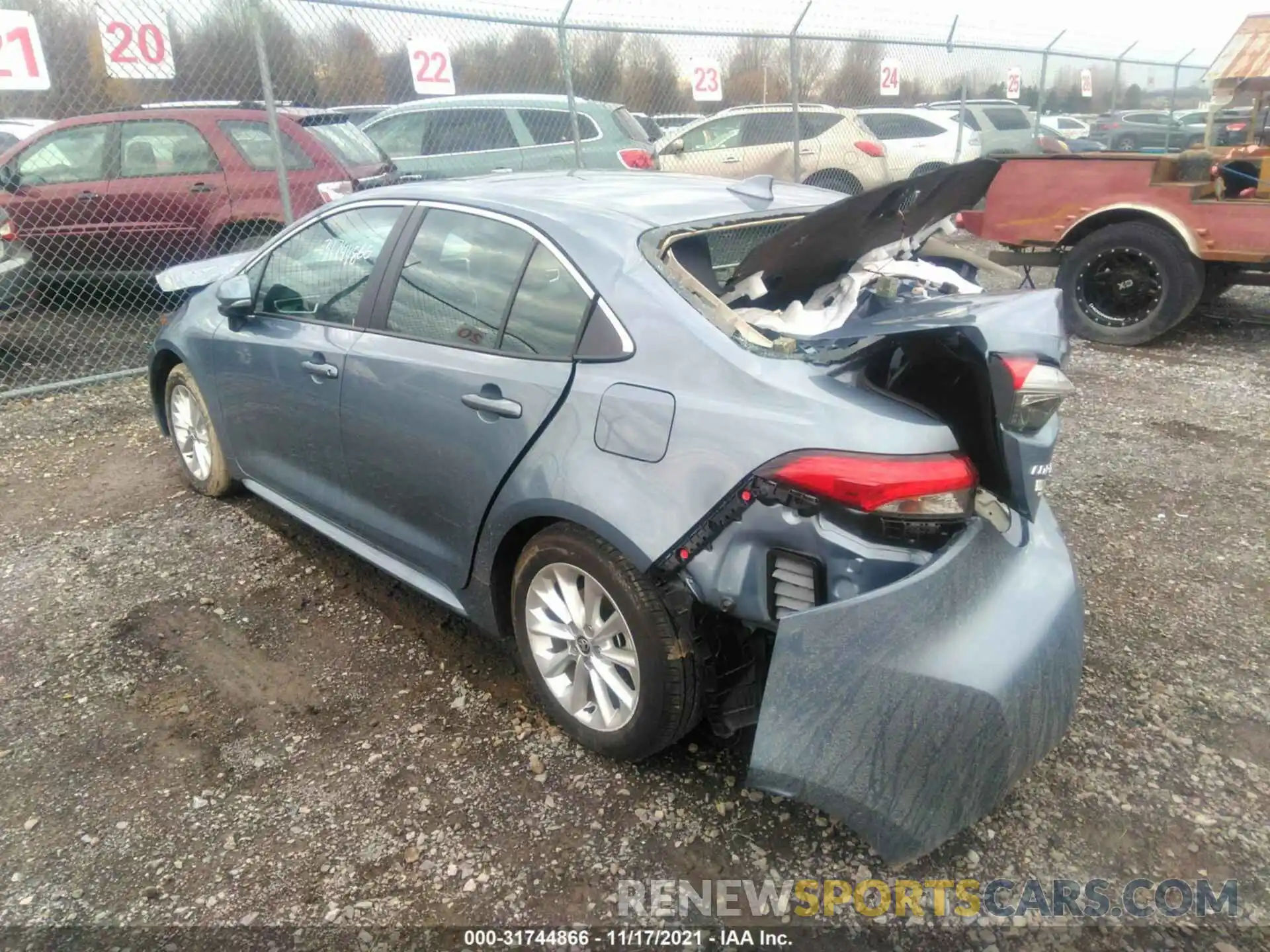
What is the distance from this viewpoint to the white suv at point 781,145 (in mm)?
11180

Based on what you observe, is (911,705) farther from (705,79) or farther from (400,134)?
(705,79)

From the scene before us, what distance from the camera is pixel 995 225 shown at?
7.43 meters

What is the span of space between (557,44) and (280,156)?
2940 millimetres

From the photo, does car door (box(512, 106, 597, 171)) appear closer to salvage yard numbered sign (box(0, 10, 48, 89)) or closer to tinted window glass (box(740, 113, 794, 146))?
tinted window glass (box(740, 113, 794, 146))

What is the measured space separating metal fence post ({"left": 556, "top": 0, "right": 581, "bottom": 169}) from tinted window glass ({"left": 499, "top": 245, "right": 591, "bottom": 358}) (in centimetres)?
514

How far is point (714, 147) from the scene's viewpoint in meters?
11.4

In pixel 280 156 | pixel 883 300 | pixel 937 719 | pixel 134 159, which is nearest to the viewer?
pixel 937 719

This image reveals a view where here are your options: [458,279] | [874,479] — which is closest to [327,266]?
[458,279]

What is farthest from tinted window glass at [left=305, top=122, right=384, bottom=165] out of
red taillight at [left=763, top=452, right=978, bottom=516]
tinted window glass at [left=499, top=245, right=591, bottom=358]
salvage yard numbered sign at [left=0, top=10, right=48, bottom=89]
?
red taillight at [left=763, top=452, right=978, bottom=516]

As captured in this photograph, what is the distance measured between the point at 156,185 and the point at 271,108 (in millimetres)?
1467

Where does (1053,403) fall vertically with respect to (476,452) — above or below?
above

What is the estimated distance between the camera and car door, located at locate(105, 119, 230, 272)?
23.6ft

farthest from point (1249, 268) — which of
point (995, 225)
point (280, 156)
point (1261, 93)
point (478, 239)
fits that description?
point (280, 156)

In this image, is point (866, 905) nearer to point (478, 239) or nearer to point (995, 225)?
point (478, 239)
